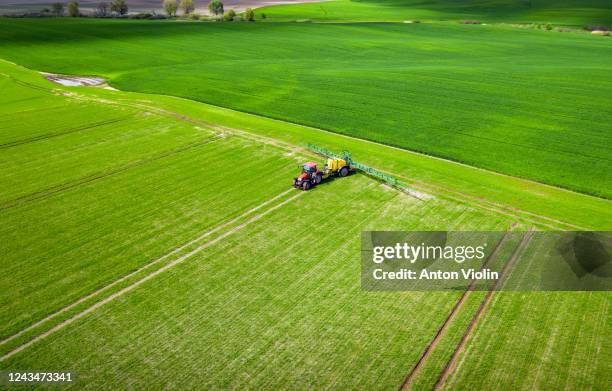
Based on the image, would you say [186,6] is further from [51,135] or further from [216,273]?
[216,273]

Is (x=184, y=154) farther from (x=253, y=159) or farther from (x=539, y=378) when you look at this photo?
(x=539, y=378)

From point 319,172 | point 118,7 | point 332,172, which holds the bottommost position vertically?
point 332,172

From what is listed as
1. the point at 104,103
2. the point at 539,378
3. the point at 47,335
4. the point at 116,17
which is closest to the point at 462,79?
the point at 104,103

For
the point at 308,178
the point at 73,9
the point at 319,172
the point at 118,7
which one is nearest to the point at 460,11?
the point at 118,7

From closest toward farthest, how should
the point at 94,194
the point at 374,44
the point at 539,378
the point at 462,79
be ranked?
the point at 539,378 → the point at 94,194 → the point at 462,79 → the point at 374,44

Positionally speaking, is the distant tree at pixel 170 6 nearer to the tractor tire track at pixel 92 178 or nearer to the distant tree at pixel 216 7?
the distant tree at pixel 216 7

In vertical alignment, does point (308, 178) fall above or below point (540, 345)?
above

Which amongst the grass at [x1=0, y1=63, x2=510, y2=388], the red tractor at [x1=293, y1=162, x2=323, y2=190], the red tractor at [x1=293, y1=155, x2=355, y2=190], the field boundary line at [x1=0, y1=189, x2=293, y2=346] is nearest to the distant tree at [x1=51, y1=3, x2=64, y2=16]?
the grass at [x1=0, y1=63, x2=510, y2=388]
